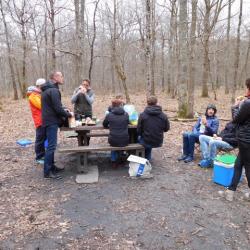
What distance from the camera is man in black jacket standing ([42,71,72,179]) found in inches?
196

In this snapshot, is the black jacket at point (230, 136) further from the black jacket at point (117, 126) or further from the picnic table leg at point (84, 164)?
the picnic table leg at point (84, 164)

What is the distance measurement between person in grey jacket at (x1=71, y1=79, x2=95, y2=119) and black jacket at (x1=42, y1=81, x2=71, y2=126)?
4.07 feet

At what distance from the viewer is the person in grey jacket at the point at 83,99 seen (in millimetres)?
6340

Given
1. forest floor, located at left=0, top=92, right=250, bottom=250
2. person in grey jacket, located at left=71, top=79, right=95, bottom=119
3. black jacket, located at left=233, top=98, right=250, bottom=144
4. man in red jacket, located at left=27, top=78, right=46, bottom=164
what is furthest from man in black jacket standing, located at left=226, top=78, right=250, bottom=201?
man in red jacket, located at left=27, top=78, right=46, bottom=164

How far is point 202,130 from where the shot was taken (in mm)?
5906

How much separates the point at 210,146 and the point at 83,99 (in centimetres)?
299

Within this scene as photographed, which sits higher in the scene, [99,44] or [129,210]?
[99,44]

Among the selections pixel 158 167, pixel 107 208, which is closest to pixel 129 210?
pixel 107 208

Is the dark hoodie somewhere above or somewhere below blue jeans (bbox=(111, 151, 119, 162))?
above

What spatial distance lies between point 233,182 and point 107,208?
6.49ft

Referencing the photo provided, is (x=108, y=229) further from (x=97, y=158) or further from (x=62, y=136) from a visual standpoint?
(x=62, y=136)

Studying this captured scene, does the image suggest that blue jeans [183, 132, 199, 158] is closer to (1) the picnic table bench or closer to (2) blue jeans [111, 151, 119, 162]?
(1) the picnic table bench

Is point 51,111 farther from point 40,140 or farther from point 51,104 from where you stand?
point 40,140

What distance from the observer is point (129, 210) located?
4023mm
